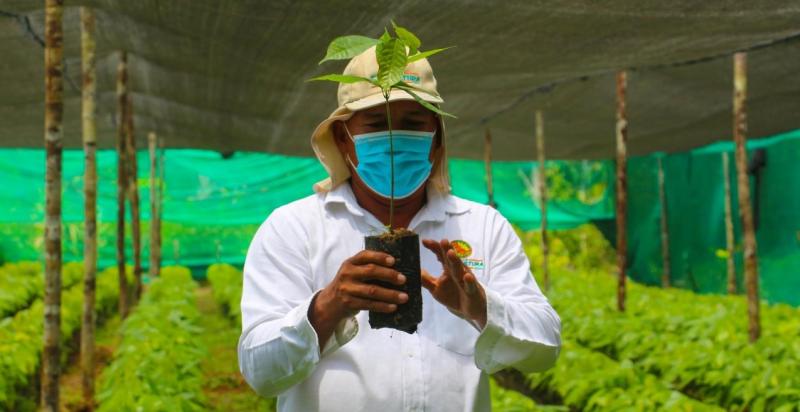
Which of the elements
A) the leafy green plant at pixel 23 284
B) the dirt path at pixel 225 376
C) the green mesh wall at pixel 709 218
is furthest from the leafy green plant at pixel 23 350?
the green mesh wall at pixel 709 218

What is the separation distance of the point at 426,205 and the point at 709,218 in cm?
1221

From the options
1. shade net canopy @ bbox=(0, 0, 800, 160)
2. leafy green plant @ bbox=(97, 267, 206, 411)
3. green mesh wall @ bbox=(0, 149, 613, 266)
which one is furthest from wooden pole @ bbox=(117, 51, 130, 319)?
green mesh wall @ bbox=(0, 149, 613, 266)

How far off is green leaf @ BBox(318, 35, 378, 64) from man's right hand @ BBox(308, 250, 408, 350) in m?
0.43

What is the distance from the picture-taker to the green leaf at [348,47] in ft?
5.19

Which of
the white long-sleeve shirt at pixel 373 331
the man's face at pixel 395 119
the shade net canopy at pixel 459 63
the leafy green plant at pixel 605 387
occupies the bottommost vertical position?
the leafy green plant at pixel 605 387

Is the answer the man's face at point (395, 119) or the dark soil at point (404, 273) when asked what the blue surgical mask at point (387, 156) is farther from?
the dark soil at point (404, 273)

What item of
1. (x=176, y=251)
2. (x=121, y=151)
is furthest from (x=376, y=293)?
(x=176, y=251)

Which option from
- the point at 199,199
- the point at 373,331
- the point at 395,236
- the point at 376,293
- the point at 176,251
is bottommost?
the point at 176,251

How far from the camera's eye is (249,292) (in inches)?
68.6

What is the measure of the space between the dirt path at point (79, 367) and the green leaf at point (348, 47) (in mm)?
4792

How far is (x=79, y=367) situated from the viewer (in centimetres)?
785

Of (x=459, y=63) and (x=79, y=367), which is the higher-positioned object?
(x=459, y=63)

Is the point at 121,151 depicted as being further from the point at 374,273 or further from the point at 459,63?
the point at 374,273

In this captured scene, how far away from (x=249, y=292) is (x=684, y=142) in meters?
10.7
